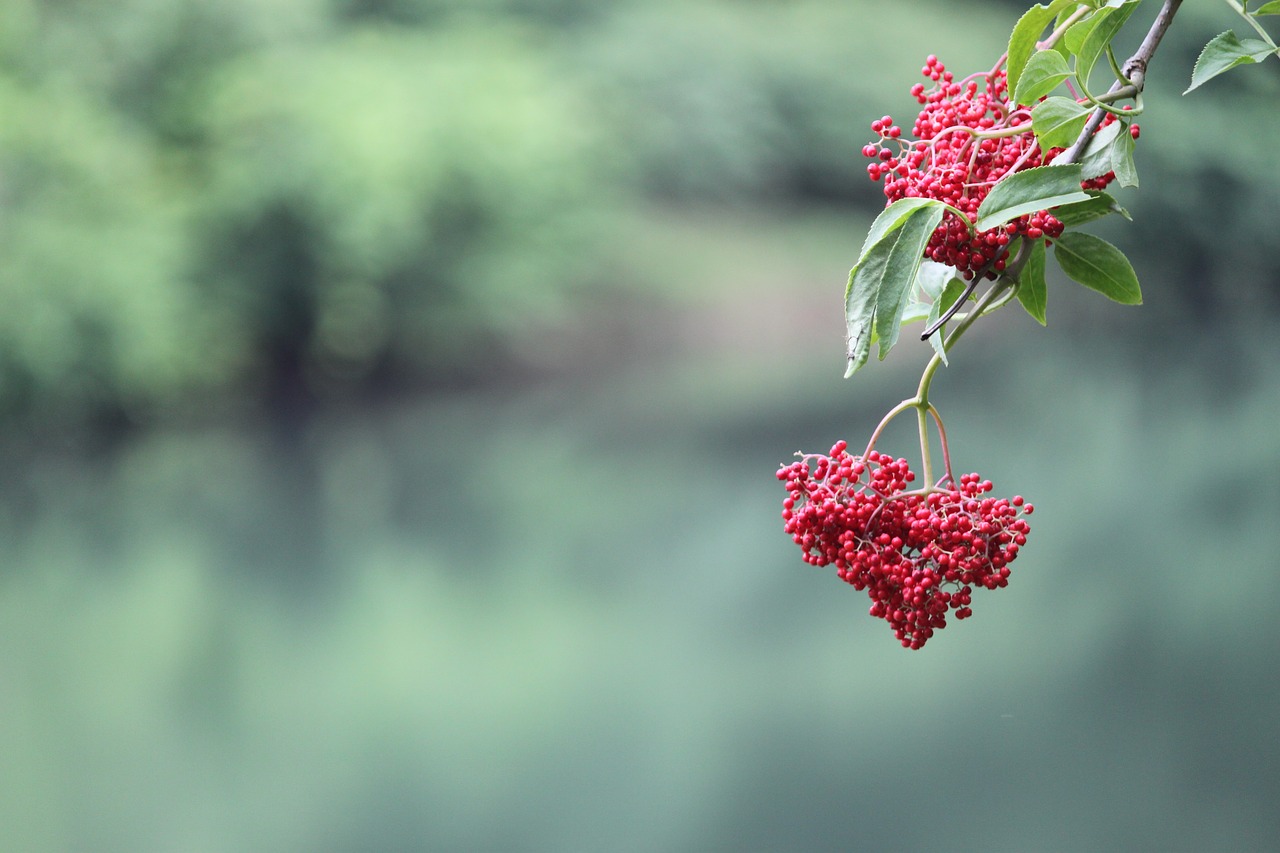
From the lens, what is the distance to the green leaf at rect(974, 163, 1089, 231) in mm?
447

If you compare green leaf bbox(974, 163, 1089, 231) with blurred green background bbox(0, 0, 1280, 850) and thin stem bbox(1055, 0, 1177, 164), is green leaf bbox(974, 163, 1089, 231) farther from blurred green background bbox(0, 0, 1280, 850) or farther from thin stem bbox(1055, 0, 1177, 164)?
blurred green background bbox(0, 0, 1280, 850)

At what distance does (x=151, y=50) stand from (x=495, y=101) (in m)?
1.72

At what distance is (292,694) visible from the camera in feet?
14.6

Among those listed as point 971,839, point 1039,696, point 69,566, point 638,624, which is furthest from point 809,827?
point 69,566

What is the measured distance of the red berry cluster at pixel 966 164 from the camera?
0.48 metres

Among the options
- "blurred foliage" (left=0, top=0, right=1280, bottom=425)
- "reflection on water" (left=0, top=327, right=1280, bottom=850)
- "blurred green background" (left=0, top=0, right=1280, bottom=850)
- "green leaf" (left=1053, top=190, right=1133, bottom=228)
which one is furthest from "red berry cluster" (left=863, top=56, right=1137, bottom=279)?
"blurred foliage" (left=0, top=0, right=1280, bottom=425)

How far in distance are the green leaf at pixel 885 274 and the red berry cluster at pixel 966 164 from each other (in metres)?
0.01

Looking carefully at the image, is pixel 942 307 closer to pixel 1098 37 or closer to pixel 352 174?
pixel 1098 37

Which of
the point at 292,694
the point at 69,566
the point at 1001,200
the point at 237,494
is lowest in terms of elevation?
the point at 1001,200

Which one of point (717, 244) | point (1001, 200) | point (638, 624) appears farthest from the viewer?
point (717, 244)

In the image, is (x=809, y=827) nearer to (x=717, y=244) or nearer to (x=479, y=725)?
(x=479, y=725)

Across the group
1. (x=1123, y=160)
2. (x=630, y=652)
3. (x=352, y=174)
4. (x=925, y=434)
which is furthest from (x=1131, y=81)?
(x=352, y=174)

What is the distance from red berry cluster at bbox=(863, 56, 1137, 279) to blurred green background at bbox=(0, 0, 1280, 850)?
1371 millimetres

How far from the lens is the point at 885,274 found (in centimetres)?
47
